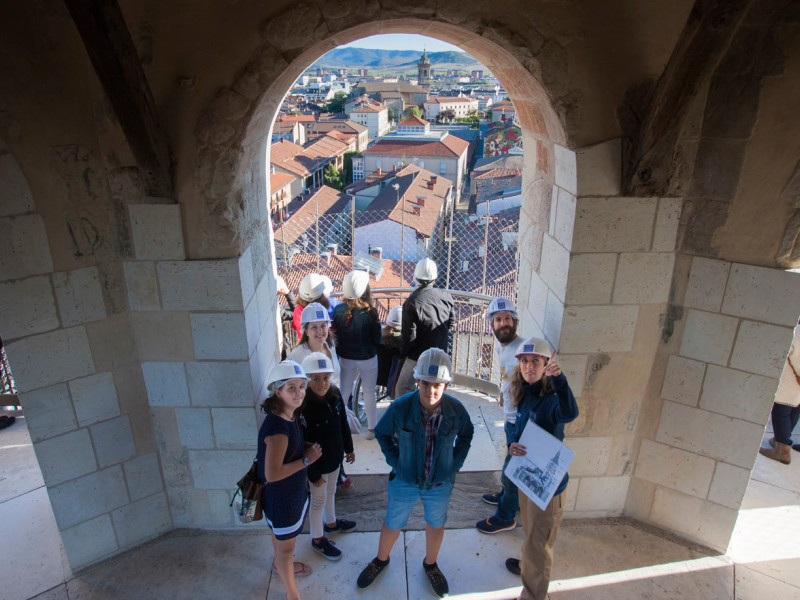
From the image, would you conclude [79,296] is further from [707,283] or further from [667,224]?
[707,283]

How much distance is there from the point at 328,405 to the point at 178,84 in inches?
62.9

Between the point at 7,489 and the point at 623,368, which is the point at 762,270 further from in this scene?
the point at 7,489

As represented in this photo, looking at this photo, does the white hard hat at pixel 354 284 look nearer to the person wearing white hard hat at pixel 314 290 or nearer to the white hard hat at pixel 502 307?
the person wearing white hard hat at pixel 314 290

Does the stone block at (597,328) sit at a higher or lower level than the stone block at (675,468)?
higher

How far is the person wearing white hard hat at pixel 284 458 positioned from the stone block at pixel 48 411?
111cm

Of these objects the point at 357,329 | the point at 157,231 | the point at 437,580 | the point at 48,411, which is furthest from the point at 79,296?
the point at 437,580

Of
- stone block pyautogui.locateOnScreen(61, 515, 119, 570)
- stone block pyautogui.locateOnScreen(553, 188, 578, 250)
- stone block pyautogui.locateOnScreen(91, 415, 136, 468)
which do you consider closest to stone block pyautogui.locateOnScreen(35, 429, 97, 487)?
stone block pyautogui.locateOnScreen(91, 415, 136, 468)

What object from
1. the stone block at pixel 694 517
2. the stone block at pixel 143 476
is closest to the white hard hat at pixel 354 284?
the stone block at pixel 143 476

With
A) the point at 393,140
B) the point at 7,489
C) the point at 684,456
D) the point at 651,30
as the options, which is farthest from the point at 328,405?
the point at 393,140

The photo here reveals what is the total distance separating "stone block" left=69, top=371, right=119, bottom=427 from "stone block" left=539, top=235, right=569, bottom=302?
2.38 m

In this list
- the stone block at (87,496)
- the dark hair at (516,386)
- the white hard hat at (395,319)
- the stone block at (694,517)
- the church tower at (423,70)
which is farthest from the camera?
the church tower at (423,70)

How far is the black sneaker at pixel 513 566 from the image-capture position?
2.75 metres

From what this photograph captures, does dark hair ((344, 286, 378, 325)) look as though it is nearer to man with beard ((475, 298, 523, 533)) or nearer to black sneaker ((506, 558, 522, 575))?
man with beard ((475, 298, 523, 533))

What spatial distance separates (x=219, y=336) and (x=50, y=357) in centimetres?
77
